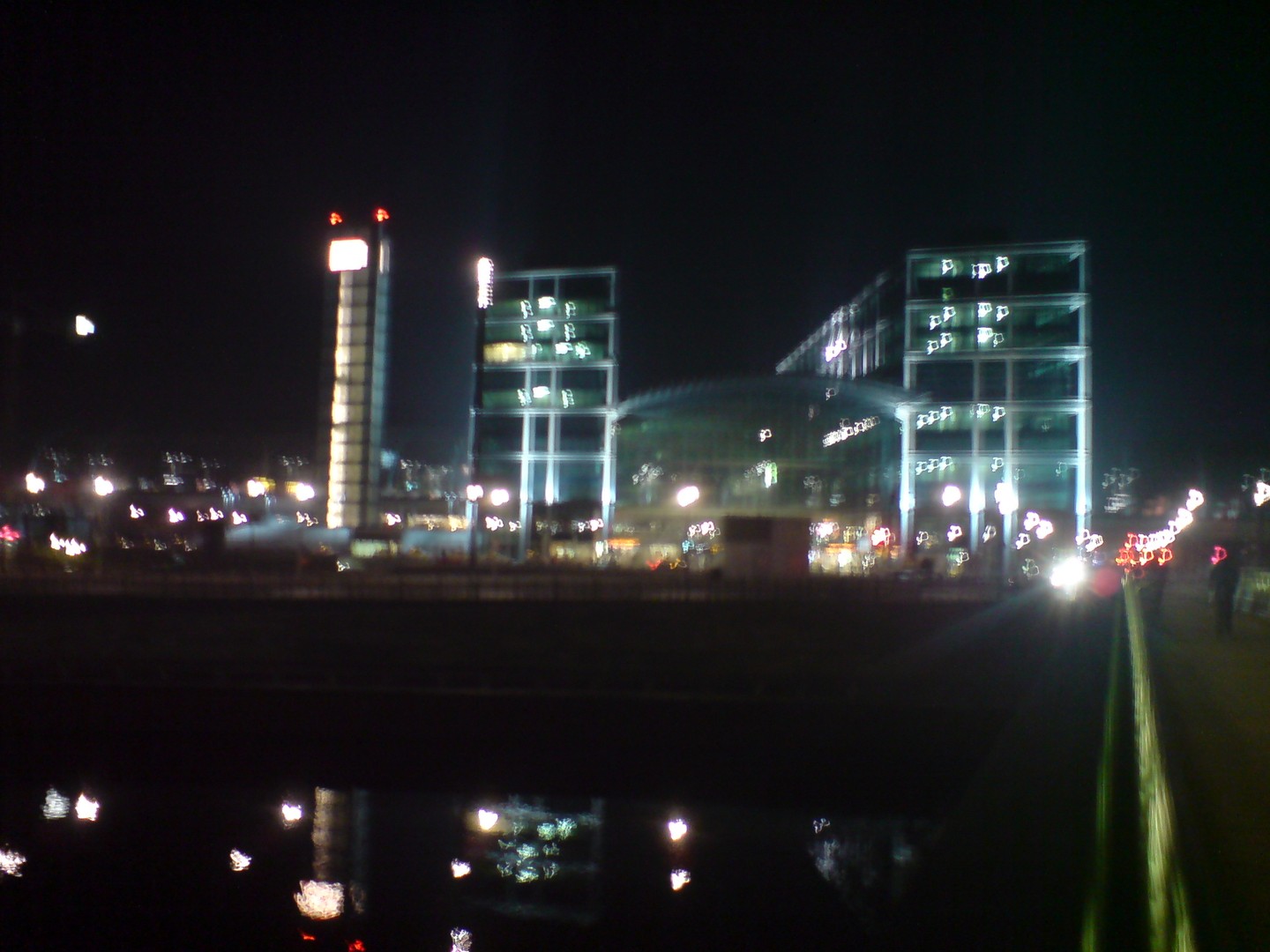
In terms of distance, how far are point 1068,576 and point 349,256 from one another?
1755 inches

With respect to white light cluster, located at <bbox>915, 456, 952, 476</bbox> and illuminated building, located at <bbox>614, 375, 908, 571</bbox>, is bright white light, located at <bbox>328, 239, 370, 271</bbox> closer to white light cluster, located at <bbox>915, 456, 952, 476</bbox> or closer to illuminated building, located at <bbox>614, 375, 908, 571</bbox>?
illuminated building, located at <bbox>614, 375, 908, 571</bbox>

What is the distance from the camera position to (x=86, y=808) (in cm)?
831

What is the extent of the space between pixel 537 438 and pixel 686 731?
57.5m

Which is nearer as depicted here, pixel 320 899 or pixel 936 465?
pixel 320 899

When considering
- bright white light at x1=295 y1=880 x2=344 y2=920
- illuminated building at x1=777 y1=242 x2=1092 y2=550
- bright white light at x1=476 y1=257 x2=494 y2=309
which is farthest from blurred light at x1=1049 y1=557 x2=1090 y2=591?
bright white light at x1=476 y1=257 x2=494 y2=309

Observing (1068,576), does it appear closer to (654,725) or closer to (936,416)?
(654,725)

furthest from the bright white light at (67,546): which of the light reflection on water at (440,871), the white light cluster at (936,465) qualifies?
the white light cluster at (936,465)

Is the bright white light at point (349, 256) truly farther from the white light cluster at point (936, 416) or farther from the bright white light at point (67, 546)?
the white light cluster at point (936, 416)

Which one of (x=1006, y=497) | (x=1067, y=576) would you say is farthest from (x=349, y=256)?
(x=1067, y=576)

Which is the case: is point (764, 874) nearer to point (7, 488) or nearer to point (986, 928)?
point (986, 928)

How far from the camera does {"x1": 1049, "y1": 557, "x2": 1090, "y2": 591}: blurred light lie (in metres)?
29.9

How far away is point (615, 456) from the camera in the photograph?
6744cm

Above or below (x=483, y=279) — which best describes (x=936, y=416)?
below

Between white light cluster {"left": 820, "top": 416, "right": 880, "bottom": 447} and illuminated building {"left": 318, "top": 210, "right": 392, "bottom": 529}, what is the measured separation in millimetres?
28431
